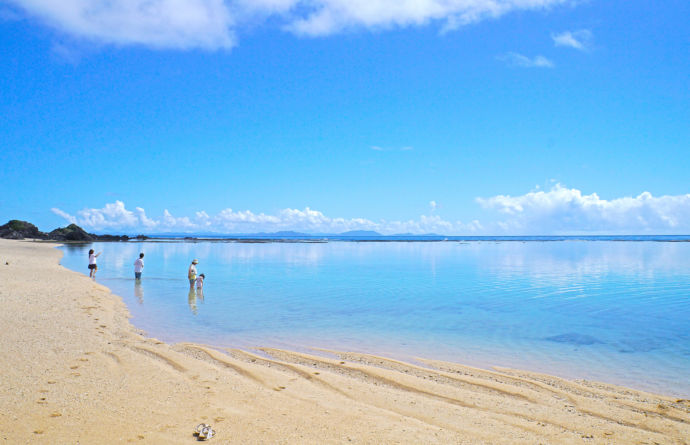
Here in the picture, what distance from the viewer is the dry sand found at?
21.3ft

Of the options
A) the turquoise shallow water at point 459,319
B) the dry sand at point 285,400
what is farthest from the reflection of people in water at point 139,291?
the dry sand at point 285,400

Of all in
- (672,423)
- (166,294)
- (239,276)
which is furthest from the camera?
(239,276)

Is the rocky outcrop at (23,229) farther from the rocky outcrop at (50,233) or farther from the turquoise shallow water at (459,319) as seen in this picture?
the turquoise shallow water at (459,319)

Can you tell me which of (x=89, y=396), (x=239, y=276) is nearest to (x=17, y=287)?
(x=239, y=276)

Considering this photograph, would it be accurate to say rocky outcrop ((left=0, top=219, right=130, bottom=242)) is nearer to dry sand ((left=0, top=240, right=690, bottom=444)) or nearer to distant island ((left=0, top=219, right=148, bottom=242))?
distant island ((left=0, top=219, right=148, bottom=242))

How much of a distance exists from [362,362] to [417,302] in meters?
10.8

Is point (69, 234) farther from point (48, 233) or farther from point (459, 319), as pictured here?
point (459, 319)

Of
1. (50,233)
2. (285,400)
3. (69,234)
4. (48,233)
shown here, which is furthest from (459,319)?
(48,233)

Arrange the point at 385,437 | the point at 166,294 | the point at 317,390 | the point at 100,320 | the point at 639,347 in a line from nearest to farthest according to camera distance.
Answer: the point at 385,437 < the point at 317,390 < the point at 639,347 < the point at 100,320 < the point at 166,294

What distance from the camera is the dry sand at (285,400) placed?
648 centimetres

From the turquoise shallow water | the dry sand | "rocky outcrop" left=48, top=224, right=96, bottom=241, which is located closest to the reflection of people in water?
the turquoise shallow water

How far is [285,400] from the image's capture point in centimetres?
796

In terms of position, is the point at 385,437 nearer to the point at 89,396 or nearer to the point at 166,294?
the point at 89,396

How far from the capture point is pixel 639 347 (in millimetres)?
13234
